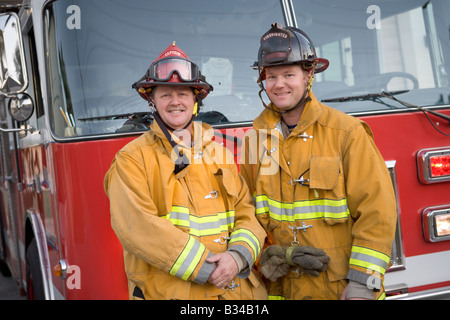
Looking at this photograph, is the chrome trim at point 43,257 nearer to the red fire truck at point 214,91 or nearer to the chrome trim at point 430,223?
the red fire truck at point 214,91

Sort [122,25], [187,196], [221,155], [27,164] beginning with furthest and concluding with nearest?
[27,164] < [122,25] < [221,155] < [187,196]

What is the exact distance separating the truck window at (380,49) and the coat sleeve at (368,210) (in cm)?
99

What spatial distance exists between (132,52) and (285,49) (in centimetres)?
111

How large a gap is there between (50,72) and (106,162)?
643 millimetres

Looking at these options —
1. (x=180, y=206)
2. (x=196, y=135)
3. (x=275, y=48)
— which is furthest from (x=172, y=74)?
(x=180, y=206)

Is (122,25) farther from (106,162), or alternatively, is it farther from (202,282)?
(202,282)

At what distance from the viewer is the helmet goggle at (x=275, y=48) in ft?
7.93

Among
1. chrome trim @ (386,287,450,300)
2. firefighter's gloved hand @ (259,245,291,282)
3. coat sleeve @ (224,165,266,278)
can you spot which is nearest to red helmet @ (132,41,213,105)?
coat sleeve @ (224,165,266,278)

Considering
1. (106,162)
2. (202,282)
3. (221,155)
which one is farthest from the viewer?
(106,162)

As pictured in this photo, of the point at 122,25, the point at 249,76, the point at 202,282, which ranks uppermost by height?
the point at 122,25

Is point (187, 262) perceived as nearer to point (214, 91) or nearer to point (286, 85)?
point (286, 85)

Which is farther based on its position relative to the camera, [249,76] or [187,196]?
[249,76]
